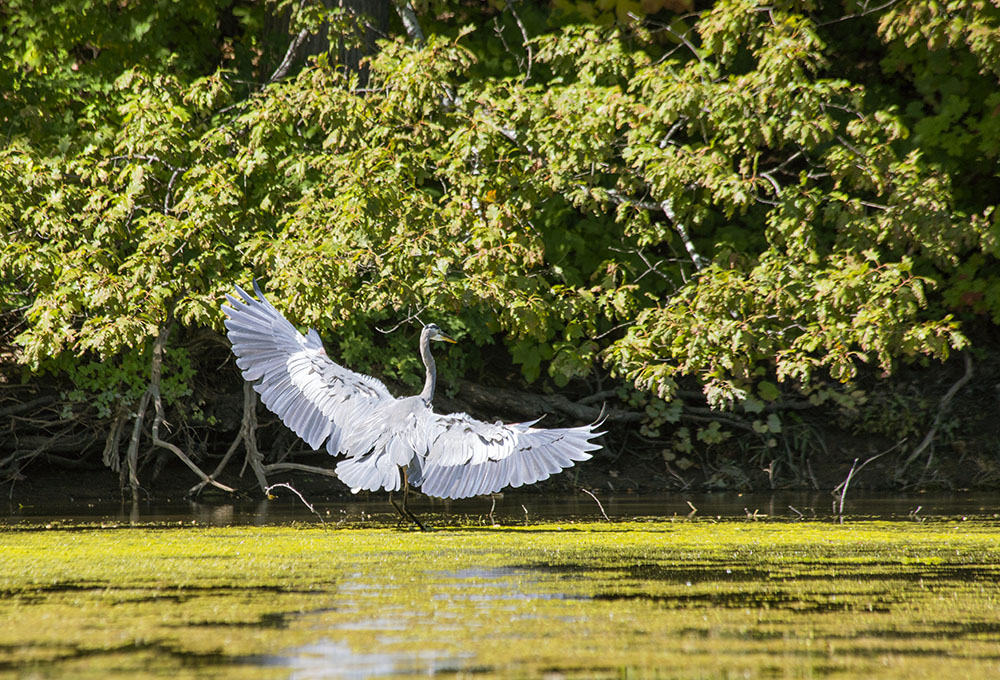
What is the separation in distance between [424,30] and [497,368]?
2.92m

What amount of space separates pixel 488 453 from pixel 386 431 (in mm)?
580

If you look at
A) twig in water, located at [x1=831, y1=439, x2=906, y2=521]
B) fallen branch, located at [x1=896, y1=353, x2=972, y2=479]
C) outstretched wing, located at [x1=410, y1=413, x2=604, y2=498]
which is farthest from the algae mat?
fallen branch, located at [x1=896, y1=353, x2=972, y2=479]

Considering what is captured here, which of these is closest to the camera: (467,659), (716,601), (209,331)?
(467,659)

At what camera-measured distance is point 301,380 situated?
6555 mm

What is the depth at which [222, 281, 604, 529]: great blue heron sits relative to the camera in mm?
5977

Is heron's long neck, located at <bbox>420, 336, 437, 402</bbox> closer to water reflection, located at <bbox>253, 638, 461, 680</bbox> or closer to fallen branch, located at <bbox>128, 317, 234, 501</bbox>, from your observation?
fallen branch, located at <bbox>128, 317, 234, 501</bbox>

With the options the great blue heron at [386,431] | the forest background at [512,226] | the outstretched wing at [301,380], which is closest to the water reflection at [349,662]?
the great blue heron at [386,431]

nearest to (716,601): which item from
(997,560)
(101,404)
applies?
(997,560)

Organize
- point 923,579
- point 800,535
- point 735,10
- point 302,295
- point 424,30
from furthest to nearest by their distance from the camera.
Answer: point 424,30 < point 735,10 < point 302,295 < point 800,535 < point 923,579

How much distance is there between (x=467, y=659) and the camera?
102 inches

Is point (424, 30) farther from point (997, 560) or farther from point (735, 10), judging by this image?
Result: point (997, 560)

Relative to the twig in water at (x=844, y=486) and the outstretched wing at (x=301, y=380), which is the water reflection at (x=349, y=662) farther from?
the twig in water at (x=844, y=486)

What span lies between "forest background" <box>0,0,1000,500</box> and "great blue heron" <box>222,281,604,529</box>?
3.21 ft

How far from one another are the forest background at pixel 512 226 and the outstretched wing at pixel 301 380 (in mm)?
796
